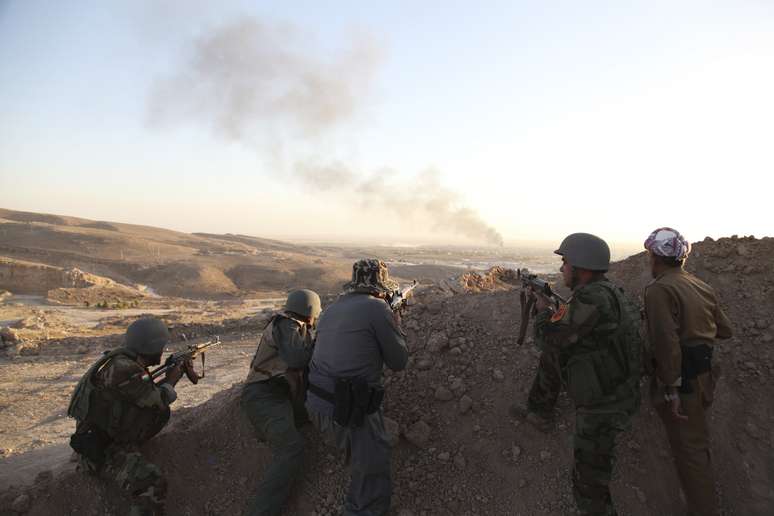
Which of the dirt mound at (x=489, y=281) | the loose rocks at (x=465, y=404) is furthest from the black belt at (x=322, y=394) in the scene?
the dirt mound at (x=489, y=281)

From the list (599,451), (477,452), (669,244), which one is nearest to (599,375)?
(599,451)

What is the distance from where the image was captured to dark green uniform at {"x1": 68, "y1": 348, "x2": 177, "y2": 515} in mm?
3625

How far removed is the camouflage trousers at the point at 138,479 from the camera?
3605mm

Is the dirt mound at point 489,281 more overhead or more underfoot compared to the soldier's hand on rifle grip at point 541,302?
more underfoot

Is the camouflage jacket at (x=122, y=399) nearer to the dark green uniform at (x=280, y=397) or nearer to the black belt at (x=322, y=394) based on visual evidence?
the dark green uniform at (x=280, y=397)

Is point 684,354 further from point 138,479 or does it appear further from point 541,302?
point 138,479

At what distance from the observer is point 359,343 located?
10.8ft

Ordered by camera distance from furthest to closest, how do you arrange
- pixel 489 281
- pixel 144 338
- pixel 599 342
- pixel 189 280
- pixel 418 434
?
1. pixel 189 280
2. pixel 489 281
3. pixel 418 434
4. pixel 144 338
5. pixel 599 342

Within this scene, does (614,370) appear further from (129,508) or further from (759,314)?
(129,508)

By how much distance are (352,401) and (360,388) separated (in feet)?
0.37

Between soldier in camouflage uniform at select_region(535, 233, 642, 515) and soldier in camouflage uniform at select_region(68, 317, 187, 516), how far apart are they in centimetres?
344

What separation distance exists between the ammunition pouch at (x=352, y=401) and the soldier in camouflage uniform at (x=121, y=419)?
1808 mm

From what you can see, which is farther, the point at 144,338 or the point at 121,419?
the point at 144,338

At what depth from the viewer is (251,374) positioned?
162 inches
